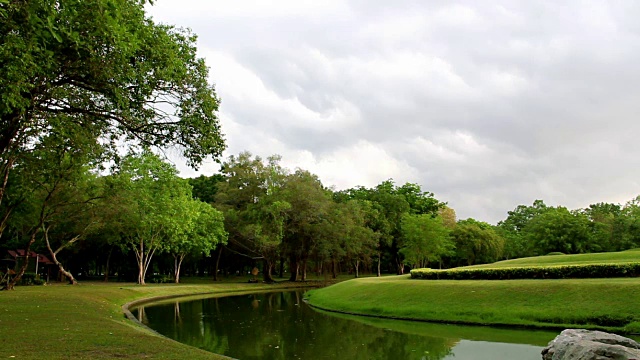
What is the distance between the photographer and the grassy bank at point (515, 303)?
1852cm

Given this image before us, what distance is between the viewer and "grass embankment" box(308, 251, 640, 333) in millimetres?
18531

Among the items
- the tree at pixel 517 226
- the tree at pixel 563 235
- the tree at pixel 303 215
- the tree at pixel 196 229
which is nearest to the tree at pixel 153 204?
the tree at pixel 196 229

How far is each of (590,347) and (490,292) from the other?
1405 cm

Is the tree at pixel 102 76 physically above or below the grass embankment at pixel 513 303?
above

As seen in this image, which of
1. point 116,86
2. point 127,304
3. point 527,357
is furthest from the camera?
point 127,304

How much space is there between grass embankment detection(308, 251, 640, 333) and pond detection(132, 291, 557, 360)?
3.80 ft

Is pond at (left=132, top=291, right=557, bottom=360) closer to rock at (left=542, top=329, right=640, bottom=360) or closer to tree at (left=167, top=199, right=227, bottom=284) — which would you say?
rock at (left=542, top=329, right=640, bottom=360)

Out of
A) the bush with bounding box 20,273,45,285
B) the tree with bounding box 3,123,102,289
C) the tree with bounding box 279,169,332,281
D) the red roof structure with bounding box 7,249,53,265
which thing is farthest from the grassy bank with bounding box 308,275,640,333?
the red roof structure with bounding box 7,249,53,265

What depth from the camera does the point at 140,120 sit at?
15.4 metres

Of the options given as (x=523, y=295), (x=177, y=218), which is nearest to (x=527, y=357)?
(x=523, y=295)

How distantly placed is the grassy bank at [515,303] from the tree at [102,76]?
14457mm

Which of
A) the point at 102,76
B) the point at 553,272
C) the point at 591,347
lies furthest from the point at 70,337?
the point at 553,272

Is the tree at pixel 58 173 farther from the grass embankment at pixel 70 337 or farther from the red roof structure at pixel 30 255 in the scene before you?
the grass embankment at pixel 70 337

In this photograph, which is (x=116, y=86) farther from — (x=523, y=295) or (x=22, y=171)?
(x=523, y=295)
